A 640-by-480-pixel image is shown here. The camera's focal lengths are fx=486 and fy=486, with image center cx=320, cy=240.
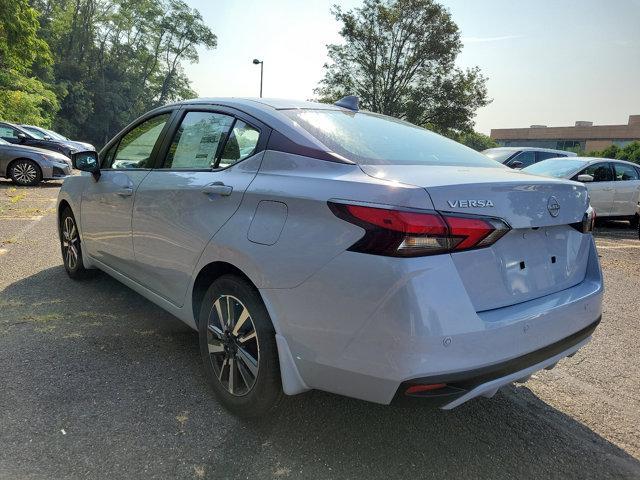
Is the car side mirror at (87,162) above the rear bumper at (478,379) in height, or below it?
above

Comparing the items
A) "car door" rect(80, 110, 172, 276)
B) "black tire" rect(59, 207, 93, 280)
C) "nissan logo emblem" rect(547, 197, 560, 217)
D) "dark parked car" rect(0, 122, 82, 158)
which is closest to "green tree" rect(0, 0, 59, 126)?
"dark parked car" rect(0, 122, 82, 158)

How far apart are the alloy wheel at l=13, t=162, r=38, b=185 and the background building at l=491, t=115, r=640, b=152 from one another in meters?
61.5

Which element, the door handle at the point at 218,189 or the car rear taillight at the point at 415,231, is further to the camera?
the door handle at the point at 218,189

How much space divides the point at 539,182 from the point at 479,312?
702mm

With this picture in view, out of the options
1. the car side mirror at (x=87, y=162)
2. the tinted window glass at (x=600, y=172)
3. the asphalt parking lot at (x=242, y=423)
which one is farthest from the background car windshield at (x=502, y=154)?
the car side mirror at (x=87, y=162)

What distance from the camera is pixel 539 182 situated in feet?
7.10

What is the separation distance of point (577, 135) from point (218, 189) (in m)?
71.3

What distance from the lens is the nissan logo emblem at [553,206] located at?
216cm

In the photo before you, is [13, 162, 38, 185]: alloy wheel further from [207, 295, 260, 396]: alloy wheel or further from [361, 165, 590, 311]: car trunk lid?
[361, 165, 590, 311]: car trunk lid

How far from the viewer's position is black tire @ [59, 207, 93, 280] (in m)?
4.50

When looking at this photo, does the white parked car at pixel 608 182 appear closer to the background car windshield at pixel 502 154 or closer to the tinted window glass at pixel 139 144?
the background car windshield at pixel 502 154

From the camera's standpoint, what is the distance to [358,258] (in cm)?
185

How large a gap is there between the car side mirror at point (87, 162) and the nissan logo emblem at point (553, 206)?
3330mm

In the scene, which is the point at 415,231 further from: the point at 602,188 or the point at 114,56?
the point at 114,56
